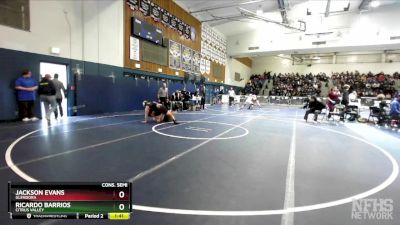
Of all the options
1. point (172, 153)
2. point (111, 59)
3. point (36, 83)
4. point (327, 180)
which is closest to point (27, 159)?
point (172, 153)

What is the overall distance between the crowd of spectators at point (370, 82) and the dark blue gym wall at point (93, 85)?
19595mm

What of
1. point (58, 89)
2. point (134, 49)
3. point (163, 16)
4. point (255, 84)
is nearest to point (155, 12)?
point (163, 16)

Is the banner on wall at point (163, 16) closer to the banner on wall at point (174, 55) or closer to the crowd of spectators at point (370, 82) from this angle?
the banner on wall at point (174, 55)

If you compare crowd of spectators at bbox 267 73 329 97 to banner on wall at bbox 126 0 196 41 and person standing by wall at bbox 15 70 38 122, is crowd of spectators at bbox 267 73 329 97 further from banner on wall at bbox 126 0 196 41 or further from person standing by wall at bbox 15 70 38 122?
person standing by wall at bbox 15 70 38 122

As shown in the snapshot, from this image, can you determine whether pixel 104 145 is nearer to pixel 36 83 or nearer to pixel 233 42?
pixel 36 83

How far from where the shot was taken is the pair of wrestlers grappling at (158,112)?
855cm

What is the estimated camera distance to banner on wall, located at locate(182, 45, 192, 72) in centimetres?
1806

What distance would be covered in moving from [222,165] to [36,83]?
7813mm

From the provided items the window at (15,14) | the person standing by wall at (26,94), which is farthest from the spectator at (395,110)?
the window at (15,14)

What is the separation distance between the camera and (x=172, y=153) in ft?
15.0

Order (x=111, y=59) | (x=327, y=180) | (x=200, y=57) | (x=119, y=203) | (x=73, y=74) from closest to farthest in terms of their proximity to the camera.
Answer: (x=119, y=203) < (x=327, y=180) < (x=73, y=74) < (x=111, y=59) < (x=200, y=57)

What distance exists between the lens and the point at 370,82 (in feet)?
81.8
